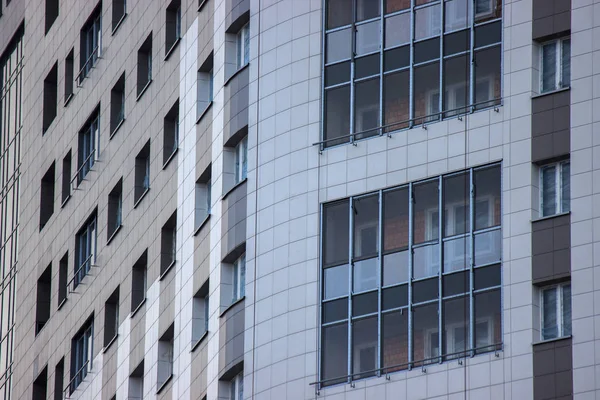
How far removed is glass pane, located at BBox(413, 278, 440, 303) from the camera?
177 feet

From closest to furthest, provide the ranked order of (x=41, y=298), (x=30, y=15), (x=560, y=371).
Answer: (x=560, y=371)
(x=41, y=298)
(x=30, y=15)

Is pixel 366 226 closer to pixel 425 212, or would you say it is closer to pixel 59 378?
pixel 425 212

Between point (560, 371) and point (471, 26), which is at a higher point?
point (471, 26)

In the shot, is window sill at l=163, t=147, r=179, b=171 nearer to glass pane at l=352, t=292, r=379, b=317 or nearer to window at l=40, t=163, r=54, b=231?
glass pane at l=352, t=292, r=379, b=317

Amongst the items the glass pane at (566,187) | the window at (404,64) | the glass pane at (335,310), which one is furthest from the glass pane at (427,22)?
the glass pane at (335,310)

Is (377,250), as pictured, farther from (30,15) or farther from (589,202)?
(30,15)

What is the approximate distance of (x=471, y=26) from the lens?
55500 mm

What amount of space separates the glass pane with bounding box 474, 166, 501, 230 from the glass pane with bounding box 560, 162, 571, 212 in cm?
179

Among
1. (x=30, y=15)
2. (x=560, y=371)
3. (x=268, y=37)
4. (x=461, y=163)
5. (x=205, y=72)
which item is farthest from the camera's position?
(x=30, y=15)

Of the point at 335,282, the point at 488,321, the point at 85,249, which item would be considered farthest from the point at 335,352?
the point at 85,249

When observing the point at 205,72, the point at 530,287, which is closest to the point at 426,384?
the point at 530,287

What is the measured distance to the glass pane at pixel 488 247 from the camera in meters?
53.2

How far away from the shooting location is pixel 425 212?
Result: 55.0 metres

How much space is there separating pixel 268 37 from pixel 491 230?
10285 millimetres
